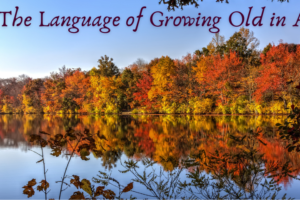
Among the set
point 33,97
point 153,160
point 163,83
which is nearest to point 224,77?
point 163,83

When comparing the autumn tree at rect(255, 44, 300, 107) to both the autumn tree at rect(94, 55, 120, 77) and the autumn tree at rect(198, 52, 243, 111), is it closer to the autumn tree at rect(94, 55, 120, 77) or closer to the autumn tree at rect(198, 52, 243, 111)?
the autumn tree at rect(198, 52, 243, 111)

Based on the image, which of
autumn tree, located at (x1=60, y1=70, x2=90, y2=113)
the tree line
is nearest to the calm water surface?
the tree line

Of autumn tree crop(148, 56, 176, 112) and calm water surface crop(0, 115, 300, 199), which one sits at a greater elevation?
autumn tree crop(148, 56, 176, 112)

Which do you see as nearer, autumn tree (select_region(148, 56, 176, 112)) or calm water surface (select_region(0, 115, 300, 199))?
calm water surface (select_region(0, 115, 300, 199))

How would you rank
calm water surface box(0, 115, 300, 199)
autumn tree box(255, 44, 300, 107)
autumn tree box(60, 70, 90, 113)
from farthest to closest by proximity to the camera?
autumn tree box(60, 70, 90, 113)
autumn tree box(255, 44, 300, 107)
calm water surface box(0, 115, 300, 199)

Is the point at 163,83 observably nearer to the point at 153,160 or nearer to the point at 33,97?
the point at 153,160

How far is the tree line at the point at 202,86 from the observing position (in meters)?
25.1

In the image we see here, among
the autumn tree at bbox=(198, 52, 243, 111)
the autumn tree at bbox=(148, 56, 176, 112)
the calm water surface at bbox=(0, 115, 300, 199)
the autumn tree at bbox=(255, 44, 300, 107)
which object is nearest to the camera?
the calm water surface at bbox=(0, 115, 300, 199)

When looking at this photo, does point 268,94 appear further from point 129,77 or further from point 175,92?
point 129,77

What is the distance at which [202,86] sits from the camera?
30297 millimetres

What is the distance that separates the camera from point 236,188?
5.29 m

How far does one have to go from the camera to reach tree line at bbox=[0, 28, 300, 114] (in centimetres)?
2511

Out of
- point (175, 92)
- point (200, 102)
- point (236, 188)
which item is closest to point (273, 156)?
point (236, 188)

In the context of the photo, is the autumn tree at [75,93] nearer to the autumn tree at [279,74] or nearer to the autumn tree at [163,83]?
the autumn tree at [163,83]
